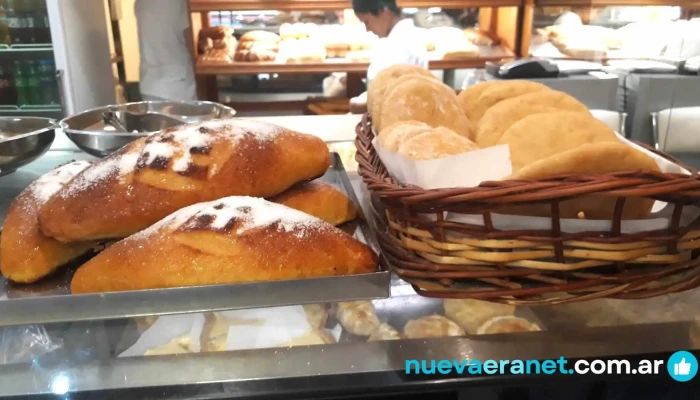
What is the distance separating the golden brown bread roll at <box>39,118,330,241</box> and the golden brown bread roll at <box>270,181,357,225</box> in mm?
18

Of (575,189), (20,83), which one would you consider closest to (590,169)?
(575,189)

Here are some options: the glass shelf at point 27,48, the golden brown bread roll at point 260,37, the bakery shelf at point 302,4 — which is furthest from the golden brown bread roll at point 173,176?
the glass shelf at point 27,48

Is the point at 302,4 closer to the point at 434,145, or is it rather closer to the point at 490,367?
the point at 434,145

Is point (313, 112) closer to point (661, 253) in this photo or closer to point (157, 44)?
point (157, 44)

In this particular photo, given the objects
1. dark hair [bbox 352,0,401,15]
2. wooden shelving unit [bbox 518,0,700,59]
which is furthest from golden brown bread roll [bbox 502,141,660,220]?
dark hair [bbox 352,0,401,15]

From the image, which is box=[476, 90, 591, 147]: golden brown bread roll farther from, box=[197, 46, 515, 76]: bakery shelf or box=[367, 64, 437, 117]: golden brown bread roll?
box=[197, 46, 515, 76]: bakery shelf

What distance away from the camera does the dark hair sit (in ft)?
8.70

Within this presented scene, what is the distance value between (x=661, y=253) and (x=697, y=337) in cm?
11

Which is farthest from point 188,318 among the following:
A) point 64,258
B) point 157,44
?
point 157,44

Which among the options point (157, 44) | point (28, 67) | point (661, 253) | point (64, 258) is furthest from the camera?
point (157, 44)

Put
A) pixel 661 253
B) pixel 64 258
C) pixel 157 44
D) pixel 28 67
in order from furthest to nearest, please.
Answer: pixel 157 44 < pixel 28 67 < pixel 64 258 < pixel 661 253

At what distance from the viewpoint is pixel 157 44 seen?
299cm

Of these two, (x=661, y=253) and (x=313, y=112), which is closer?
(x=661, y=253)

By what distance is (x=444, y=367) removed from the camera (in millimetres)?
521
